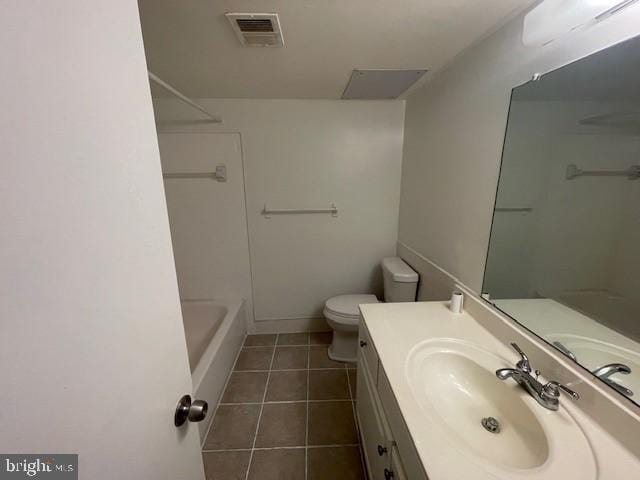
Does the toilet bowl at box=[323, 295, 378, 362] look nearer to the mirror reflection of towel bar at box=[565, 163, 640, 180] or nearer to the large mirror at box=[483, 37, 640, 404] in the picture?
the large mirror at box=[483, 37, 640, 404]

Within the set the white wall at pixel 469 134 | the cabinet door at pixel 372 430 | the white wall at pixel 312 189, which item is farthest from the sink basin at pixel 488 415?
the white wall at pixel 312 189

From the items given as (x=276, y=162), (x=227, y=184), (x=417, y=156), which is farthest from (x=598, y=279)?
(x=227, y=184)

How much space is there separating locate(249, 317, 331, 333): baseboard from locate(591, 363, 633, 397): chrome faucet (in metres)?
1.99

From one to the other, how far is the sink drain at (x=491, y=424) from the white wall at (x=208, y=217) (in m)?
1.96

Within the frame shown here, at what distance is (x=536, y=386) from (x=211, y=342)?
183 cm

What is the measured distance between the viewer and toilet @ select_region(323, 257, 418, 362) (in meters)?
1.88

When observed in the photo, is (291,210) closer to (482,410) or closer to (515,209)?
(515,209)

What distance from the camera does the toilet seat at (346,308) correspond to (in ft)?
6.38

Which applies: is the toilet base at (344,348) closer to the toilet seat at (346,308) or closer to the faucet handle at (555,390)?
the toilet seat at (346,308)

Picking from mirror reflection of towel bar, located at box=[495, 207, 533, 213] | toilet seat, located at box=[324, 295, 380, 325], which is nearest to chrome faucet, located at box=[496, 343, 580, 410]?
mirror reflection of towel bar, located at box=[495, 207, 533, 213]

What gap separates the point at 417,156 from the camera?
6.24 feet

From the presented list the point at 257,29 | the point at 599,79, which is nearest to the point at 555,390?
the point at 599,79

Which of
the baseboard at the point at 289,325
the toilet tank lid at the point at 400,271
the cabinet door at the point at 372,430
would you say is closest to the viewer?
the cabinet door at the point at 372,430

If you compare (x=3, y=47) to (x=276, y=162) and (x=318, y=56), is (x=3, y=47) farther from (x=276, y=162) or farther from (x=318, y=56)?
(x=276, y=162)
